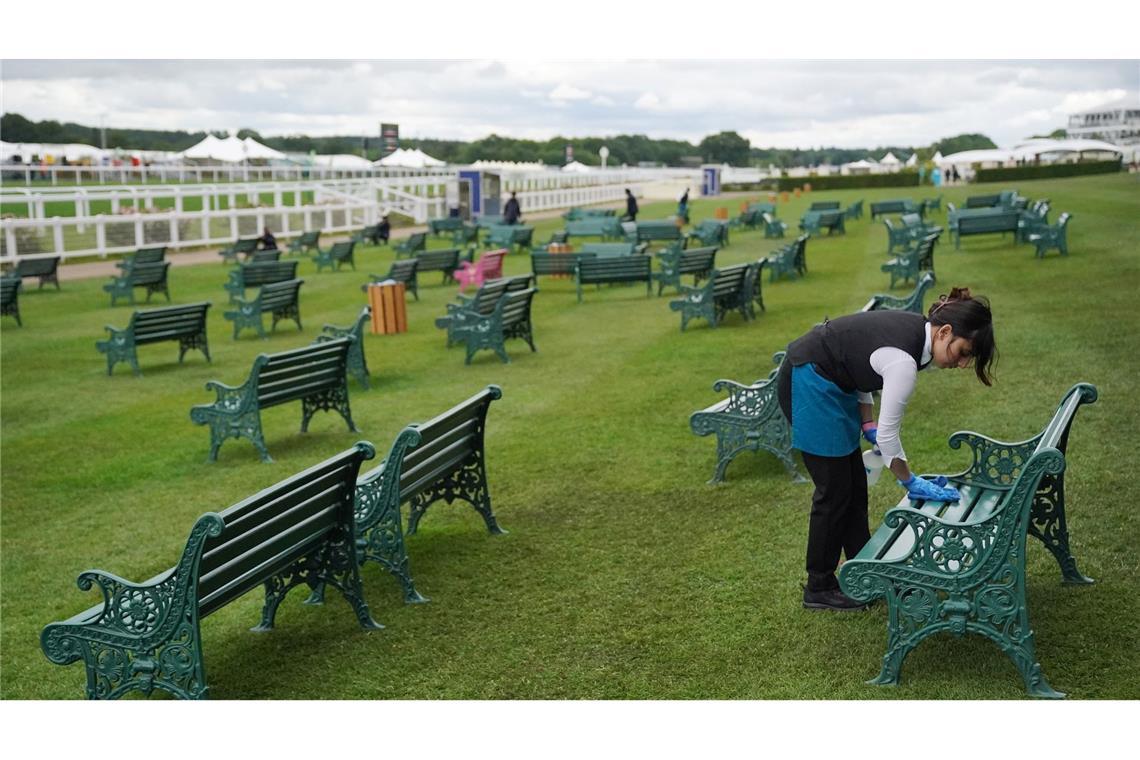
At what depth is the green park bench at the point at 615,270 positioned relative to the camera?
21.0 metres

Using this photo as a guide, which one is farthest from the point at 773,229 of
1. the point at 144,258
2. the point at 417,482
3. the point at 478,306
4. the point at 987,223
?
the point at 417,482

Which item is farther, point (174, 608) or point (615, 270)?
point (615, 270)

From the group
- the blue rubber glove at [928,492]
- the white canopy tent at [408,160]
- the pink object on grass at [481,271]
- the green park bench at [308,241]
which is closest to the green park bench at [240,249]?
the green park bench at [308,241]

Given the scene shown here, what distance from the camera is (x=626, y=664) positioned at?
5371 mm

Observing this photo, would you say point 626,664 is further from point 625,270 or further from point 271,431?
point 625,270

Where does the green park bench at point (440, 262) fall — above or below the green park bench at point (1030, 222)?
below

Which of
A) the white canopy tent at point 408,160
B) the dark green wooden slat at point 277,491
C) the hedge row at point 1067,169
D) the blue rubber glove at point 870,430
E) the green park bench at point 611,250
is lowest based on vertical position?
the green park bench at point 611,250

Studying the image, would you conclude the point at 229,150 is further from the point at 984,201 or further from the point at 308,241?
the point at 984,201

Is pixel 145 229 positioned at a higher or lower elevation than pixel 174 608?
higher

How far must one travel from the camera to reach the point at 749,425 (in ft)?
27.1

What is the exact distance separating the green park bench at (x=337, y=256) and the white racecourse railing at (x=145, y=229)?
19.4ft

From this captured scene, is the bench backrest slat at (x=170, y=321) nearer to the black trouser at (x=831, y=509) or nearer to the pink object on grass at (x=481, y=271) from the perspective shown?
the pink object on grass at (x=481, y=271)

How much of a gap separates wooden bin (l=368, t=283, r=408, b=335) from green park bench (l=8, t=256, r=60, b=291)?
950 cm

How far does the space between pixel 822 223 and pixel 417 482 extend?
25996 millimetres
